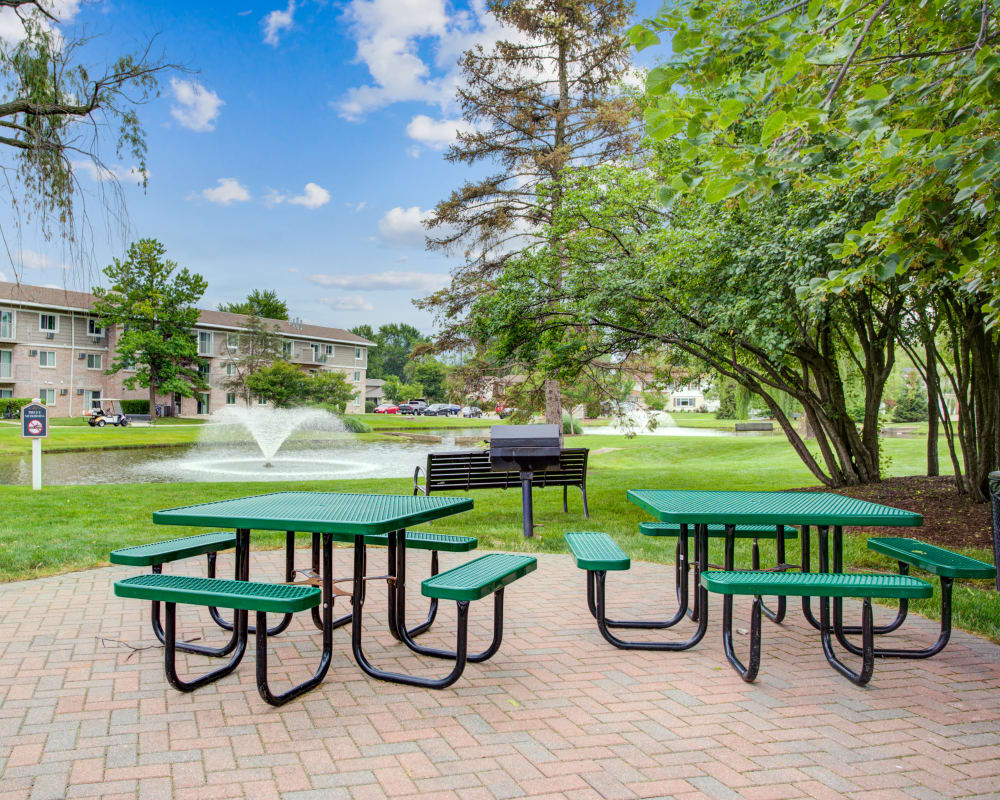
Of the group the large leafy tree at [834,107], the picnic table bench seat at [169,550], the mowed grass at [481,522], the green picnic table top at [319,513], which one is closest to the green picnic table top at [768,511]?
the mowed grass at [481,522]

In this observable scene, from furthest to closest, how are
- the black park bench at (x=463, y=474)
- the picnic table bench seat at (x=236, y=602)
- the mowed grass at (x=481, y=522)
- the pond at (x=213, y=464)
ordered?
the pond at (x=213, y=464)
the black park bench at (x=463, y=474)
the mowed grass at (x=481, y=522)
the picnic table bench seat at (x=236, y=602)

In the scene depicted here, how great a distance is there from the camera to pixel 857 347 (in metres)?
14.2

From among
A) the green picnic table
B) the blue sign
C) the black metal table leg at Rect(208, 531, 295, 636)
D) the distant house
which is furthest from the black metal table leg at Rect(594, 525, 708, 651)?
the distant house

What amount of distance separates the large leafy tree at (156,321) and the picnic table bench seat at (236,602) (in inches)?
1782

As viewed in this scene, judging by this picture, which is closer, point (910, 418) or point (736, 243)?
point (736, 243)

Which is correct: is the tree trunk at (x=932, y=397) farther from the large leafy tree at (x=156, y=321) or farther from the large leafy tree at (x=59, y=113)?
the large leafy tree at (x=156, y=321)

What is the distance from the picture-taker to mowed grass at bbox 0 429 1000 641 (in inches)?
259

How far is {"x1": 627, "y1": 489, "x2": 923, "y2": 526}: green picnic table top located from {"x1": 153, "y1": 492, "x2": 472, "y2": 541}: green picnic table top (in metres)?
1.26

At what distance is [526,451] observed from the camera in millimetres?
8617

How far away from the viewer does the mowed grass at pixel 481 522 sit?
21.6ft

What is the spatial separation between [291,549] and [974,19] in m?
5.92

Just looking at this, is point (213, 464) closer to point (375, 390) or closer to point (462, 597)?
point (462, 597)

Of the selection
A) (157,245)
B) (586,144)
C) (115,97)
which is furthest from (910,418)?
(115,97)

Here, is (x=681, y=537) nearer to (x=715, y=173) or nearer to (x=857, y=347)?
(x=715, y=173)
